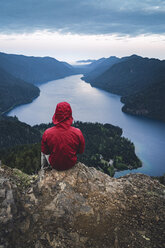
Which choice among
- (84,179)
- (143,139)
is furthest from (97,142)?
(84,179)

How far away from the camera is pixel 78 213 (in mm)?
5516

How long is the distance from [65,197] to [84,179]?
110 centimetres

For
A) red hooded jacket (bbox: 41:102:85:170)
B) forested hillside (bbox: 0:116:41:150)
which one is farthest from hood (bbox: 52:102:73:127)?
forested hillside (bbox: 0:116:41:150)

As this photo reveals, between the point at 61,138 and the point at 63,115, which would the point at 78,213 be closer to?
the point at 61,138

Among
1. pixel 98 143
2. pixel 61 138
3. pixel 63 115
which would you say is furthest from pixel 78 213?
pixel 98 143

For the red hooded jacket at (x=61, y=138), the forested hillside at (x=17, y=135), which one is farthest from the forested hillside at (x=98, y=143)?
the red hooded jacket at (x=61, y=138)

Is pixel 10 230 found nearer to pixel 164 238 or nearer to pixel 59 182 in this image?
pixel 59 182

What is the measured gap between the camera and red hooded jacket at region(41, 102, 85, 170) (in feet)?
20.1

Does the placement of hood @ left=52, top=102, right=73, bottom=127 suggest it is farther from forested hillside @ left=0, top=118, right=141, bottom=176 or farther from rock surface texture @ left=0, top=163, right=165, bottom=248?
forested hillside @ left=0, top=118, right=141, bottom=176

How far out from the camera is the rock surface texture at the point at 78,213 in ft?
15.5

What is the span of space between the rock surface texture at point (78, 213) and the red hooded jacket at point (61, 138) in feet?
2.80

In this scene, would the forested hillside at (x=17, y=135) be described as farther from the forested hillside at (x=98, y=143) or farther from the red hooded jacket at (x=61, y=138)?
the red hooded jacket at (x=61, y=138)

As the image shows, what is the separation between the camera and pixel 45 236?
4777 millimetres

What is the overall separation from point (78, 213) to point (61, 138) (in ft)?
7.66
